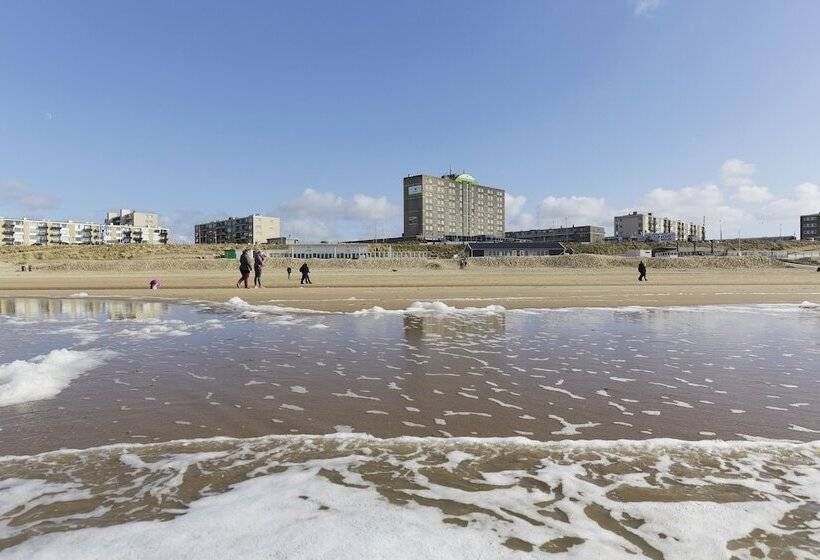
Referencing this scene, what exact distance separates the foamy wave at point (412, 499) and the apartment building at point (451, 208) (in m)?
150

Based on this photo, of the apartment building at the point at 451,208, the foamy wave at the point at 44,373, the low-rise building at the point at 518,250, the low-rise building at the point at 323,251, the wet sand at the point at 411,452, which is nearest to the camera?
the wet sand at the point at 411,452

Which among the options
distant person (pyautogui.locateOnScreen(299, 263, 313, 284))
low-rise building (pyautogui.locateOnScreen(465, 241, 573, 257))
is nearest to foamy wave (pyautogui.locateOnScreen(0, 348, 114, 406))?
distant person (pyautogui.locateOnScreen(299, 263, 313, 284))

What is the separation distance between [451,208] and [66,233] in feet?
446

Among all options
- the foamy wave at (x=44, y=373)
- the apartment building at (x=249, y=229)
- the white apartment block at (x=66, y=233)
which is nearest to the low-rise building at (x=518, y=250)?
the foamy wave at (x=44, y=373)

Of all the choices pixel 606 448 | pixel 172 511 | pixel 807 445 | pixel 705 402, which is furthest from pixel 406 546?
pixel 705 402

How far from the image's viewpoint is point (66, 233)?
17438 centimetres

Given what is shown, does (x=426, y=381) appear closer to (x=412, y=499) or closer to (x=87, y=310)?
(x=412, y=499)

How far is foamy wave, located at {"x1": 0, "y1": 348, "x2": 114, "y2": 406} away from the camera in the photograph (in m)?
6.20

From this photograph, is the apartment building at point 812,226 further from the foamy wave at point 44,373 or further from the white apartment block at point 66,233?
the white apartment block at point 66,233

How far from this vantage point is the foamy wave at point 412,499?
9.73 ft

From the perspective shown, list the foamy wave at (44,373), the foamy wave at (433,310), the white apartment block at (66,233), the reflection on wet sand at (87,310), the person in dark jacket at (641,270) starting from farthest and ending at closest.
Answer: the white apartment block at (66,233)
the person in dark jacket at (641,270)
the foamy wave at (433,310)
the reflection on wet sand at (87,310)
the foamy wave at (44,373)

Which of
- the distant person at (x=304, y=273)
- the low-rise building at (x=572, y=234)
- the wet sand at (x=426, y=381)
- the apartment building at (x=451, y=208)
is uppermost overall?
the apartment building at (x=451, y=208)

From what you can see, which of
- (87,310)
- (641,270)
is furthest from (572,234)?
(87,310)

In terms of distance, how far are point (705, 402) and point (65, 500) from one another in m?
6.48
